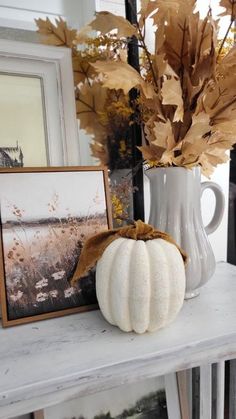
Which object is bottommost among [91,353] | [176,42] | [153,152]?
[91,353]

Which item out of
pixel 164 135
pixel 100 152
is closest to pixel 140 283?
pixel 164 135

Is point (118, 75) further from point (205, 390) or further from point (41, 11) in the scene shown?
point (205, 390)

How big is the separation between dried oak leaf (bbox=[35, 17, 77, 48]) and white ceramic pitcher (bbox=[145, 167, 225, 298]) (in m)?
0.34

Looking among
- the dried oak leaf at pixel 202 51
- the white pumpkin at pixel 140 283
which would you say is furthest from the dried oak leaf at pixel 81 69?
the white pumpkin at pixel 140 283

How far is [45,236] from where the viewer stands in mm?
606

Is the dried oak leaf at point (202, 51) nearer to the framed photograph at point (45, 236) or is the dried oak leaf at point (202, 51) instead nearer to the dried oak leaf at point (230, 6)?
the dried oak leaf at point (230, 6)

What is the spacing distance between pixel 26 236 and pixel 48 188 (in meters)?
0.10

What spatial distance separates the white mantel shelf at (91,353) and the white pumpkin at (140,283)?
38 millimetres

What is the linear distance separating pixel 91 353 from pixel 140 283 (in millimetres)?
130

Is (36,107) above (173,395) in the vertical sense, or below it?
above

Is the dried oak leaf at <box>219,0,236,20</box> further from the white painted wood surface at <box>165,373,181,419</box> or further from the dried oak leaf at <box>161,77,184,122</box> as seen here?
the white painted wood surface at <box>165,373,181,419</box>

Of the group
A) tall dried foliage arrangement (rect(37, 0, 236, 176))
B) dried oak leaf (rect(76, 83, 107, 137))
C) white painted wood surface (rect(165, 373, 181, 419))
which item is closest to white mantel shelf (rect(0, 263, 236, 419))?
white painted wood surface (rect(165, 373, 181, 419))

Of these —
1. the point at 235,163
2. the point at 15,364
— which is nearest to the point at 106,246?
the point at 15,364

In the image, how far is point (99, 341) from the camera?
1.73ft
